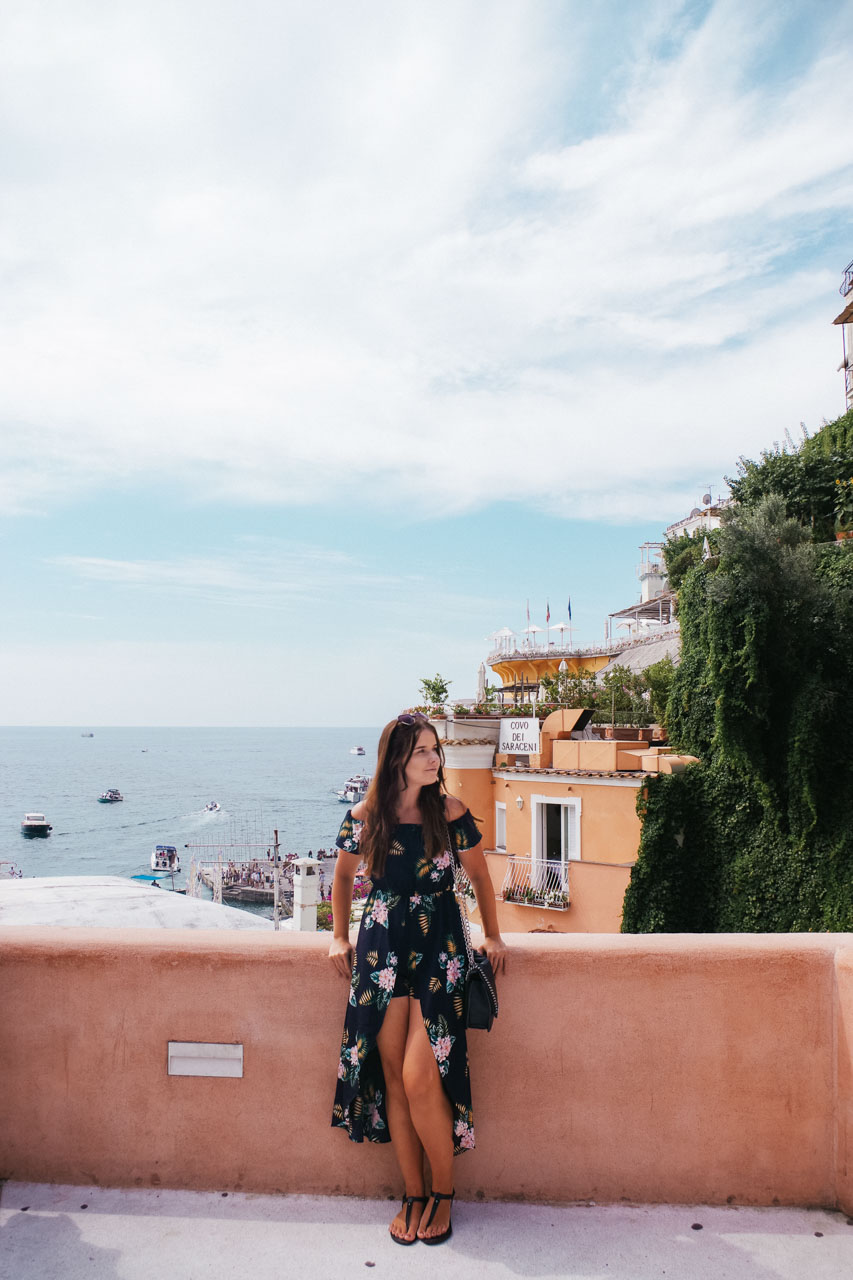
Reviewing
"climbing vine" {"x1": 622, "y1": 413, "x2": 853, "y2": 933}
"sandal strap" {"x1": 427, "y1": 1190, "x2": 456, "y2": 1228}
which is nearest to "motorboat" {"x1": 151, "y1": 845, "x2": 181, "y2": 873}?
"climbing vine" {"x1": 622, "y1": 413, "x2": 853, "y2": 933}

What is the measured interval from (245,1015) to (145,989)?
37cm

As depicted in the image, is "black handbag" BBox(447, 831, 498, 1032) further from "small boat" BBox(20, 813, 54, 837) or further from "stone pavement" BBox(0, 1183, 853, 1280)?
"small boat" BBox(20, 813, 54, 837)

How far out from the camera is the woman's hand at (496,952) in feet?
9.53

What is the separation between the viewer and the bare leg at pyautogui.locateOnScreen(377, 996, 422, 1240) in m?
2.80

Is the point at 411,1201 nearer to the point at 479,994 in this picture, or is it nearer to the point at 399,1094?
the point at 399,1094

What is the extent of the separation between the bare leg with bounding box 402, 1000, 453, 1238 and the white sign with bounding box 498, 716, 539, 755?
16.2m

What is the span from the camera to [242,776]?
148125 millimetres

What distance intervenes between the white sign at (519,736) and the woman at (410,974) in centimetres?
1606

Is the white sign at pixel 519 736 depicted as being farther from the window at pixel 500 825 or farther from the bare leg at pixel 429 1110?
the bare leg at pixel 429 1110

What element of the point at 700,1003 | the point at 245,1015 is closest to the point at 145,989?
the point at 245,1015

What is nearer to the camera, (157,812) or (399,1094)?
(399,1094)

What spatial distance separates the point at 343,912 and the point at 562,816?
52.0 feet

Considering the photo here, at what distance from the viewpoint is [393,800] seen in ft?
9.80

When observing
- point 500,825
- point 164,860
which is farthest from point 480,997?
point 164,860
